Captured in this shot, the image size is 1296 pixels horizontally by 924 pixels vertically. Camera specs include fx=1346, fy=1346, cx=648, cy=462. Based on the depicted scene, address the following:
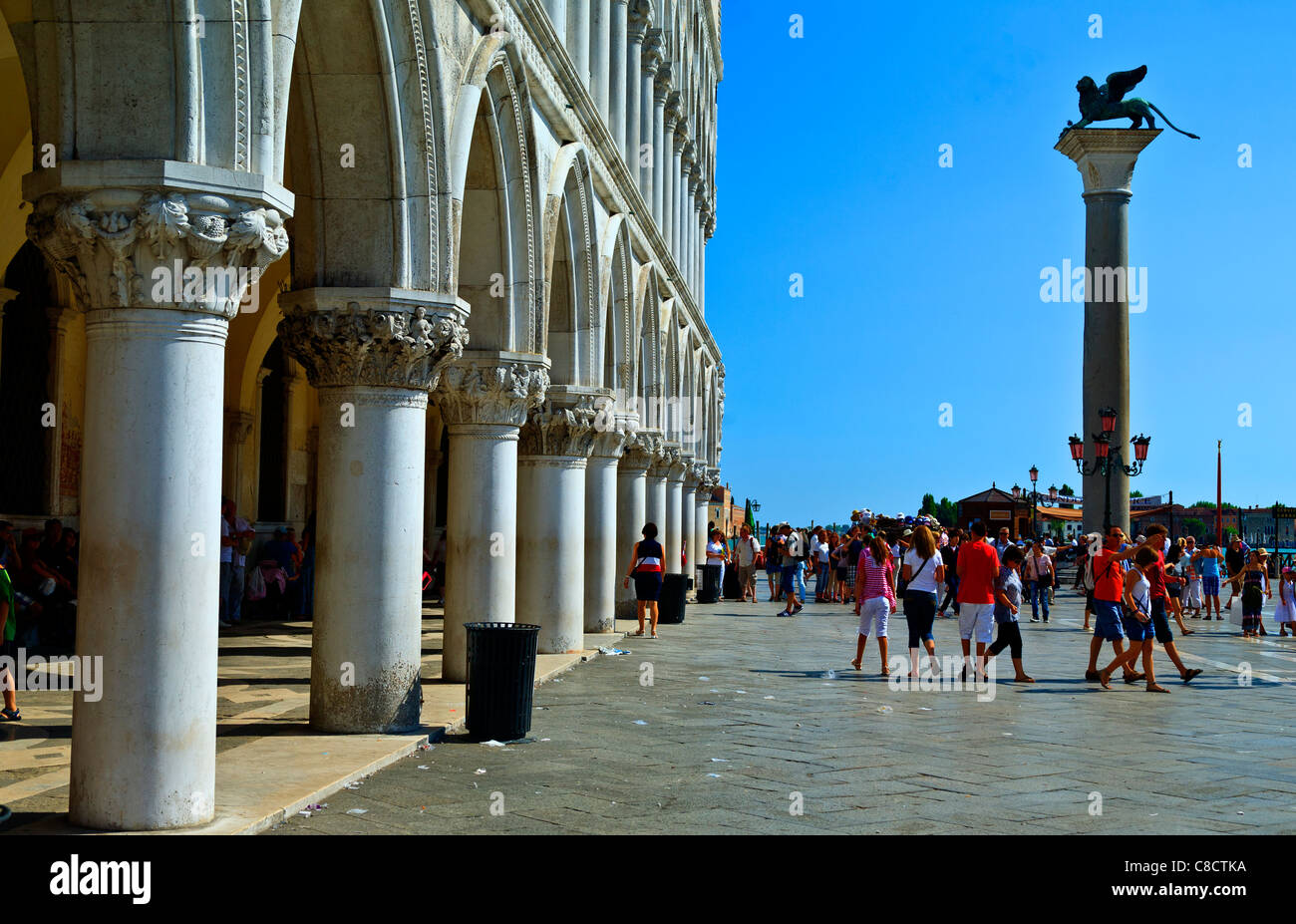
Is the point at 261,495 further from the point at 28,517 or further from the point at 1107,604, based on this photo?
the point at 1107,604

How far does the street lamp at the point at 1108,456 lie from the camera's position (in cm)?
2869

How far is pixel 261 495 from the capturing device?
20906 mm

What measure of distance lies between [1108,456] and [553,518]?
17713 millimetres

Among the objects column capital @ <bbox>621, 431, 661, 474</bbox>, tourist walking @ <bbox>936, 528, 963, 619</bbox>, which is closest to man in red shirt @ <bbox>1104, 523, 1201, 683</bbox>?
tourist walking @ <bbox>936, 528, 963, 619</bbox>

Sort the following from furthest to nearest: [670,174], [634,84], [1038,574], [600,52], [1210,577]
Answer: [1210,577] < [670,174] < [1038,574] < [634,84] < [600,52]

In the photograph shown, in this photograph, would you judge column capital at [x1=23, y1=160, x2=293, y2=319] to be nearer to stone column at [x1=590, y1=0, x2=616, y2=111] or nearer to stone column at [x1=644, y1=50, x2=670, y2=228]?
stone column at [x1=590, y1=0, x2=616, y2=111]

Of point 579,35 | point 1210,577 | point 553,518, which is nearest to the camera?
point 553,518

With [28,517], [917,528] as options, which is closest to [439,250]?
[917,528]

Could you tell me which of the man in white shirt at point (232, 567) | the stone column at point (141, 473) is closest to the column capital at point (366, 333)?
the stone column at point (141, 473)

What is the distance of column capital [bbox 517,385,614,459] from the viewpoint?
15086mm

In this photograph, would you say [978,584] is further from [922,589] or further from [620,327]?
[620,327]

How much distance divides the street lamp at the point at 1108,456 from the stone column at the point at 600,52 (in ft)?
48.8

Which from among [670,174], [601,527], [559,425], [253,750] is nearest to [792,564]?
[670,174]

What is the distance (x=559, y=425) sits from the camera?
596 inches
